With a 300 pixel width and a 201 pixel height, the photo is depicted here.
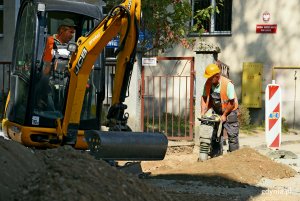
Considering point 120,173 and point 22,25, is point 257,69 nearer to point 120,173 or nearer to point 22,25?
point 22,25

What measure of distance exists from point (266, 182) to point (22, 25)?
4348 millimetres

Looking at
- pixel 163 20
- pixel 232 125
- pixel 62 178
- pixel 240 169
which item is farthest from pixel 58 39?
pixel 163 20

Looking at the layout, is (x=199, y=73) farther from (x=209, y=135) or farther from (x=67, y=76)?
(x=67, y=76)

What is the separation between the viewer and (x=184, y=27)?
639 inches

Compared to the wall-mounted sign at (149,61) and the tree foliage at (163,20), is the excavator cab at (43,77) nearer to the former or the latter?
the wall-mounted sign at (149,61)

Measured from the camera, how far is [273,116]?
500 inches

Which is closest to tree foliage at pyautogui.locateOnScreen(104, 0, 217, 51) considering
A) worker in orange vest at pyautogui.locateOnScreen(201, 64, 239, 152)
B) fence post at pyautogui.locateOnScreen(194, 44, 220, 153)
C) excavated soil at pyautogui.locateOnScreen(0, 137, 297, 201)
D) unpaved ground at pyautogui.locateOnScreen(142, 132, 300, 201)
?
fence post at pyautogui.locateOnScreen(194, 44, 220, 153)

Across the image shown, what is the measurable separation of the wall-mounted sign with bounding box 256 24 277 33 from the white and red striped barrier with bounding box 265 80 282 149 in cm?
733

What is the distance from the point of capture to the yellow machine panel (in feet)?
63.5

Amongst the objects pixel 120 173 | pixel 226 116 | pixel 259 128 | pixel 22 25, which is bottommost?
pixel 259 128

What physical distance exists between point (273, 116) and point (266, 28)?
754 centimetres

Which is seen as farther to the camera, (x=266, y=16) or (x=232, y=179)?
(x=266, y=16)

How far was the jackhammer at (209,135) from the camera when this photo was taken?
1055cm

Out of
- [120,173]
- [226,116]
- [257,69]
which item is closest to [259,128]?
[257,69]
